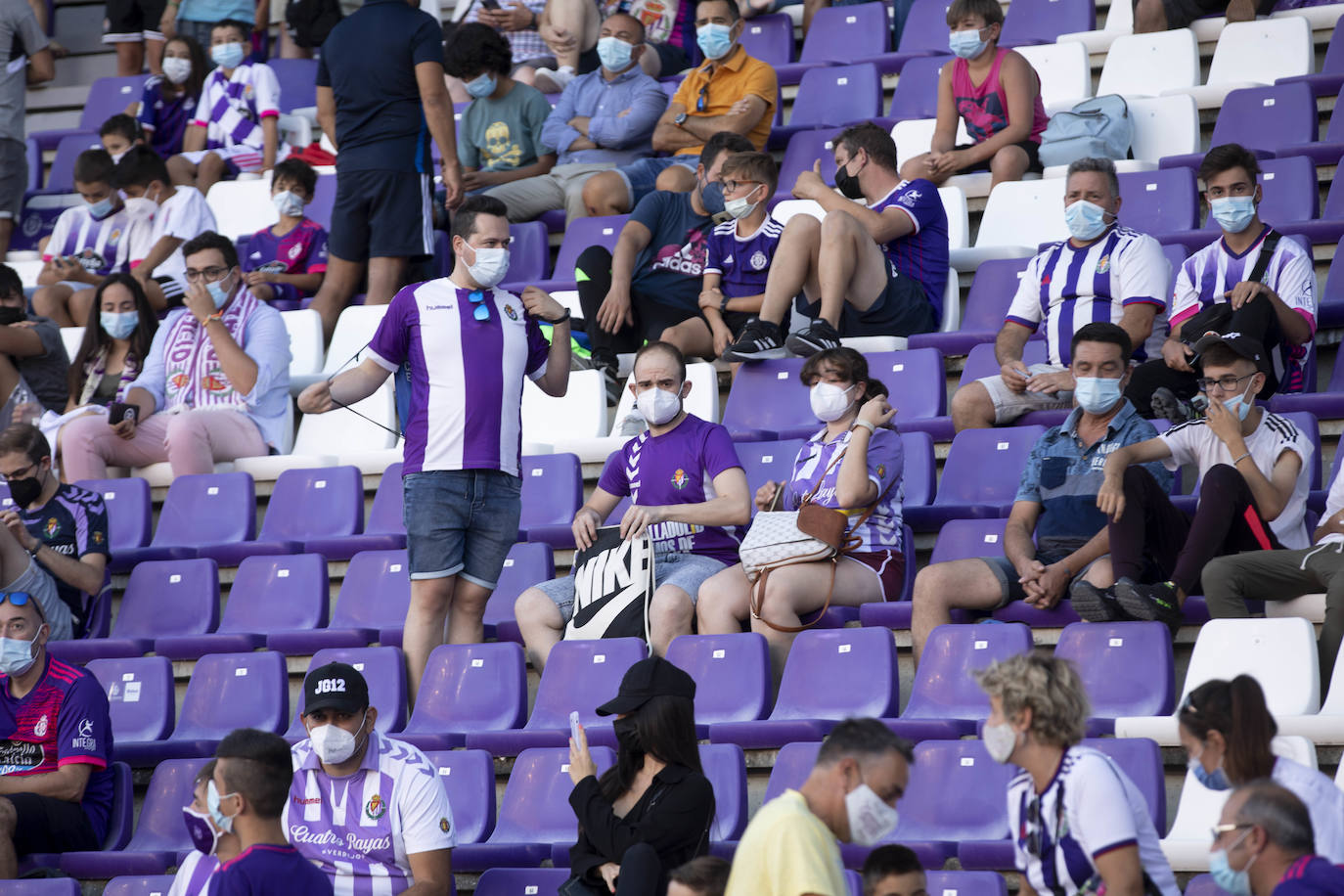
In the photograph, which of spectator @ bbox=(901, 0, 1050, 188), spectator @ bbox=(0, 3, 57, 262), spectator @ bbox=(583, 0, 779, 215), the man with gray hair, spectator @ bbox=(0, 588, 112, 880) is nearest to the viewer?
the man with gray hair

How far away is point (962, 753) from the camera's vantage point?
4.13 metres

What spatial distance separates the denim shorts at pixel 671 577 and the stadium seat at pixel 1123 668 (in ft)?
3.53

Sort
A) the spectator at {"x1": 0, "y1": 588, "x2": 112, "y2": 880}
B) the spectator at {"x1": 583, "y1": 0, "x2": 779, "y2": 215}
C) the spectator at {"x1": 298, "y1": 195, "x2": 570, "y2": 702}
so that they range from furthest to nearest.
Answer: the spectator at {"x1": 583, "y1": 0, "x2": 779, "y2": 215}
the spectator at {"x1": 298, "y1": 195, "x2": 570, "y2": 702}
the spectator at {"x1": 0, "y1": 588, "x2": 112, "y2": 880}

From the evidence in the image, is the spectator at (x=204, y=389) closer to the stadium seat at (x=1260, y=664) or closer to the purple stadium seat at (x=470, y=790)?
the purple stadium seat at (x=470, y=790)

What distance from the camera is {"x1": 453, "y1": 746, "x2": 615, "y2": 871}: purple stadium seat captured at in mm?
4355

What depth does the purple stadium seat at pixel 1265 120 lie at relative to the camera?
671 centimetres

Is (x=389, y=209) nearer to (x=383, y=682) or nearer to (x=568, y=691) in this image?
(x=383, y=682)


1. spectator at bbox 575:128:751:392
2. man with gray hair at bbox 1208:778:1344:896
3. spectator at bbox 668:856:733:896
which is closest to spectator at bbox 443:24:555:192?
spectator at bbox 575:128:751:392

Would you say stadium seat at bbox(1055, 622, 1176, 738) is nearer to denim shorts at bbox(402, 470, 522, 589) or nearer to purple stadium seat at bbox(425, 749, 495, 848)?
purple stadium seat at bbox(425, 749, 495, 848)

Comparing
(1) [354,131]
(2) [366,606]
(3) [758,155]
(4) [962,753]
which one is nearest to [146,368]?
(1) [354,131]

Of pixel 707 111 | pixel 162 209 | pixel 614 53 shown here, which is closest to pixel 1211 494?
pixel 707 111

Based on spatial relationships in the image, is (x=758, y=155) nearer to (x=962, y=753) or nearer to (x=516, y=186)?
(x=516, y=186)

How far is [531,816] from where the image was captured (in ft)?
14.7

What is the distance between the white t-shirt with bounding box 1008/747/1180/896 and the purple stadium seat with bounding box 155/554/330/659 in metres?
3.02
